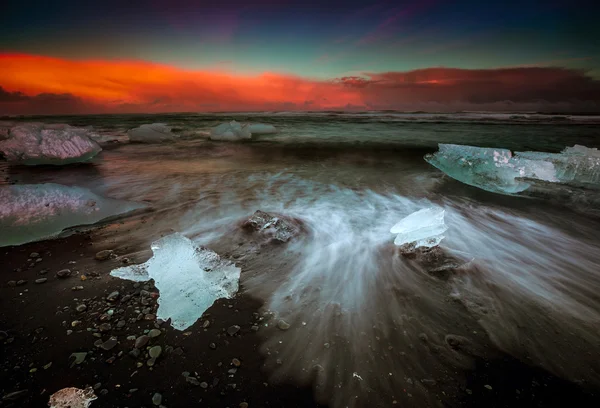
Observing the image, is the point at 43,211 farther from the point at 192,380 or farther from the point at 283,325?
the point at 283,325

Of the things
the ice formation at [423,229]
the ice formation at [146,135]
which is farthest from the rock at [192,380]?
the ice formation at [146,135]

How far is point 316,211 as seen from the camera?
18.1ft

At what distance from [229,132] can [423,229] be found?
53.9 ft

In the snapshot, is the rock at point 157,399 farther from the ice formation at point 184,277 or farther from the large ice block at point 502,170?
the large ice block at point 502,170

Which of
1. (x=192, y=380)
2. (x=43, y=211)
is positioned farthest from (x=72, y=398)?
(x=43, y=211)

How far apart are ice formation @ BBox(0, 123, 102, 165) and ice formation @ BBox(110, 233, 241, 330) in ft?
30.3

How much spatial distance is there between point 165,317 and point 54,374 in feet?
2.52

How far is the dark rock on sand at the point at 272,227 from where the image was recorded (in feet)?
13.6

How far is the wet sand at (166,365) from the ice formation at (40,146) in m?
8.85

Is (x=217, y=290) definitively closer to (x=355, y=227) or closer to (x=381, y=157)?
(x=355, y=227)

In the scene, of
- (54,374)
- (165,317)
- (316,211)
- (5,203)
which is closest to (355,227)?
(316,211)

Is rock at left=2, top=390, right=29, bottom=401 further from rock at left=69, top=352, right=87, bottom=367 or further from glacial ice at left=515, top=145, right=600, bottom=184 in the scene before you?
glacial ice at left=515, top=145, right=600, bottom=184

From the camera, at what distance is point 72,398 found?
1.72m

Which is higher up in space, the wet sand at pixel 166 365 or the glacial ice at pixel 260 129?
the glacial ice at pixel 260 129
